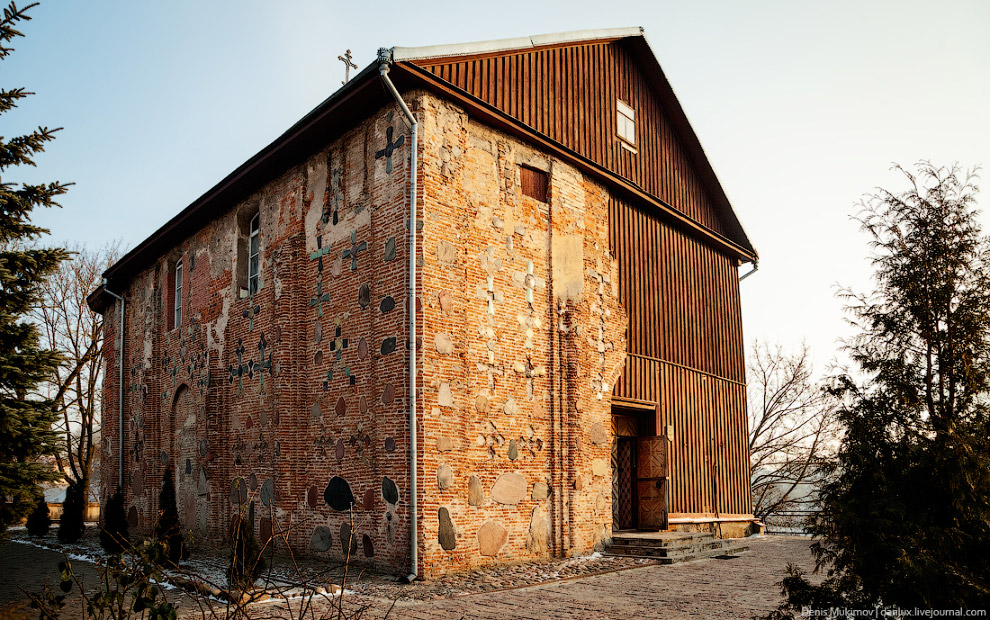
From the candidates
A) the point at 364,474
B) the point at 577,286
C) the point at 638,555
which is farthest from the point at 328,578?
the point at 577,286

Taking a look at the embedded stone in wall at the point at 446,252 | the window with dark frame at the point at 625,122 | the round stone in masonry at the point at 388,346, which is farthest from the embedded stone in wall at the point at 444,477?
the window with dark frame at the point at 625,122

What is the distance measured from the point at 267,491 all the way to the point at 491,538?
4357 mm

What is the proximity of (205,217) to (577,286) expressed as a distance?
8820 mm

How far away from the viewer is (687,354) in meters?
16.5

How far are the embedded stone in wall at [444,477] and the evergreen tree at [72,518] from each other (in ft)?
37.4

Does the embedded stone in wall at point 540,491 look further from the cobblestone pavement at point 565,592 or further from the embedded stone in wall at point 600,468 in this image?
the embedded stone in wall at point 600,468

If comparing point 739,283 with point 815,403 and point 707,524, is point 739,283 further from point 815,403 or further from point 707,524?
point 815,403

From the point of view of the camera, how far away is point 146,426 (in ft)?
61.5

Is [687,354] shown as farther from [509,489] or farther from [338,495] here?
[338,495]

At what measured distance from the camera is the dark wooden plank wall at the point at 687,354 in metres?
15.1

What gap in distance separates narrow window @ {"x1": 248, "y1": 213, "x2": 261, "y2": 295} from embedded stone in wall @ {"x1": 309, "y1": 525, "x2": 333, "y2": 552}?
17.5ft

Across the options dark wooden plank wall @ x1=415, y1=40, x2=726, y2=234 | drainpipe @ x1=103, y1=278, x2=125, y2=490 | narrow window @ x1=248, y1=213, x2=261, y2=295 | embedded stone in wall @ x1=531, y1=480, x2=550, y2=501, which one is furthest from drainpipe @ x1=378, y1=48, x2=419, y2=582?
drainpipe @ x1=103, y1=278, x2=125, y2=490

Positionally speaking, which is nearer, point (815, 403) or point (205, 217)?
point (205, 217)

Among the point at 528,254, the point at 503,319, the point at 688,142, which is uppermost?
the point at 688,142
